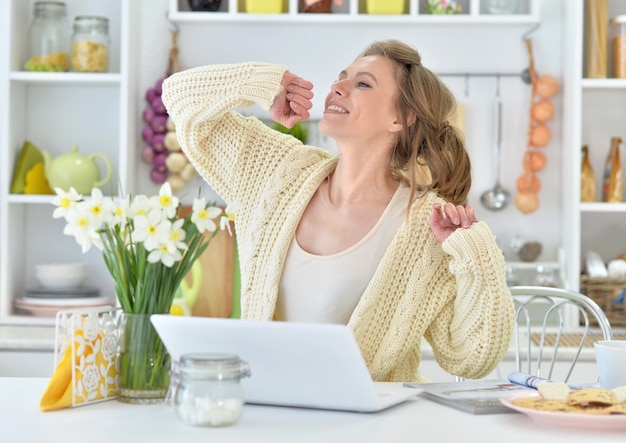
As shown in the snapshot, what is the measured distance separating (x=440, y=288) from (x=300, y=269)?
0.94 feet

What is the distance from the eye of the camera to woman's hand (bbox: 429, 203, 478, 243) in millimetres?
1695

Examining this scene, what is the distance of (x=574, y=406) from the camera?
1.28 m

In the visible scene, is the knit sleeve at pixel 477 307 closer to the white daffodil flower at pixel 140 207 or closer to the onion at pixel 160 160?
the white daffodil flower at pixel 140 207

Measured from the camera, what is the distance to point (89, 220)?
1403 mm

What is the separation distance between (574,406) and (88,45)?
7.60ft

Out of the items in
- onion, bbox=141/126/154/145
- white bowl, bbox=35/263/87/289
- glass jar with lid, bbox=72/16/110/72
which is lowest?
white bowl, bbox=35/263/87/289

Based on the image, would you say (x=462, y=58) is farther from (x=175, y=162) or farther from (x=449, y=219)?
(x=449, y=219)

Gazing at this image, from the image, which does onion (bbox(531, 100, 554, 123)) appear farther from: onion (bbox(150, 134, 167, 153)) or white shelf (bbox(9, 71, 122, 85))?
white shelf (bbox(9, 71, 122, 85))

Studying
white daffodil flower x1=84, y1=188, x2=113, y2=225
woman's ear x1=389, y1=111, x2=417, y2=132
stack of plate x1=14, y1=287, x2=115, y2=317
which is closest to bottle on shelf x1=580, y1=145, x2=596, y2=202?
woman's ear x1=389, y1=111, x2=417, y2=132

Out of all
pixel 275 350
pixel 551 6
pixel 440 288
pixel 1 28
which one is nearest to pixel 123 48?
pixel 1 28

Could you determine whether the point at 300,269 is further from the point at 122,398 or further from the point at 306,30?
the point at 306,30

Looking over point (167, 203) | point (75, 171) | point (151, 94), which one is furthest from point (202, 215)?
point (151, 94)

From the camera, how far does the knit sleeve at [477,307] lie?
65.4 inches

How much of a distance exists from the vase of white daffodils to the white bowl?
181 cm
